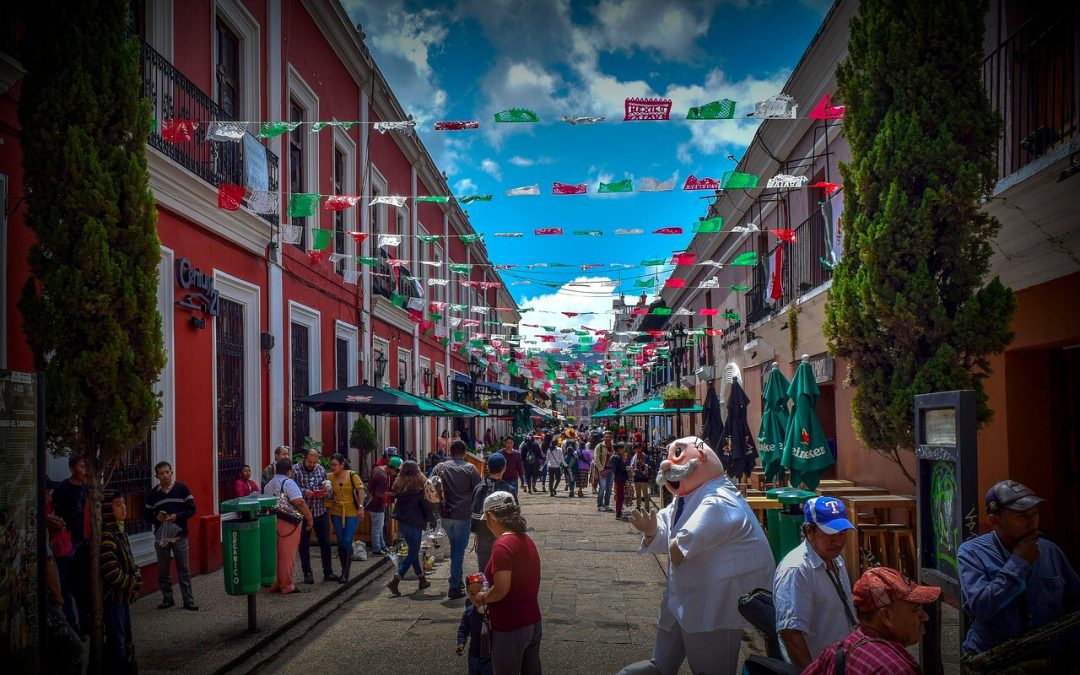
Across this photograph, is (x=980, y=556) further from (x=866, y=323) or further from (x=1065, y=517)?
(x=1065, y=517)

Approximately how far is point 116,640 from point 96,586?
419mm

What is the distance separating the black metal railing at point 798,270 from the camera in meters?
14.0

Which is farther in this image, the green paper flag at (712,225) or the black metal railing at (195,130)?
the green paper flag at (712,225)

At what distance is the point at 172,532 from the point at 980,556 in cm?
782

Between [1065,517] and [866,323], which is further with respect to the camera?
[1065,517]

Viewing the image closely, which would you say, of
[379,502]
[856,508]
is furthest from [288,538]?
[856,508]

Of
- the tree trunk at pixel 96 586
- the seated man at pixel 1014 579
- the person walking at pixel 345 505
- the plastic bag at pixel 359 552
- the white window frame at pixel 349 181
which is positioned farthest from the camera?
the white window frame at pixel 349 181

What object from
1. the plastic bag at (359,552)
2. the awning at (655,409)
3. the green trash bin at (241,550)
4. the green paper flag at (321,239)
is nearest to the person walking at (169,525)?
the green trash bin at (241,550)

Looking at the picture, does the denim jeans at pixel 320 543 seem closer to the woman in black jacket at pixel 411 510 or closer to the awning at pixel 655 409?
the woman in black jacket at pixel 411 510

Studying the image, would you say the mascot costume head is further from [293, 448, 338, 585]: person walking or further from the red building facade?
[293, 448, 338, 585]: person walking

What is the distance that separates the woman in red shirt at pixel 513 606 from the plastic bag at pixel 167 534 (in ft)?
17.2

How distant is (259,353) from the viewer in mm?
13203

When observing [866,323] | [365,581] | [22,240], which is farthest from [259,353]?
[866,323]

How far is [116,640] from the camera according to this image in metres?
5.96
